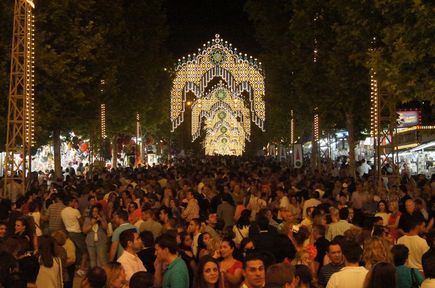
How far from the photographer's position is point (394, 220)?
565 inches

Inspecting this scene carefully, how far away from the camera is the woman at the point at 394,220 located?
1296 centimetres

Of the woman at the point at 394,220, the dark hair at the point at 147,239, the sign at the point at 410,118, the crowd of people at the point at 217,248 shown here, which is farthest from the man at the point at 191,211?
the sign at the point at 410,118

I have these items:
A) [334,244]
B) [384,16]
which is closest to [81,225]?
[334,244]

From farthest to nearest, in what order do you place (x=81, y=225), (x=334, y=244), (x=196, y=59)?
1. (x=196, y=59)
2. (x=81, y=225)
3. (x=334, y=244)

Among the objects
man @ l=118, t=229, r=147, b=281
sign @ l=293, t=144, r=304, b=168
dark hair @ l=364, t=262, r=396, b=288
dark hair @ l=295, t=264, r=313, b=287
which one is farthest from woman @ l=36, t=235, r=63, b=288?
sign @ l=293, t=144, r=304, b=168

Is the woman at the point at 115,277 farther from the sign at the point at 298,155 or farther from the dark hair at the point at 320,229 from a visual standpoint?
the sign at the point at 298,155

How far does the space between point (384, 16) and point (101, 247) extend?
9.57m

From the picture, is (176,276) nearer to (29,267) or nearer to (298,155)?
(29,267)

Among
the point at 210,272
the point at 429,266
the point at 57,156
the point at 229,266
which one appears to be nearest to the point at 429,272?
the point at 429,266

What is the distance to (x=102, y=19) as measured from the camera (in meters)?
40.5

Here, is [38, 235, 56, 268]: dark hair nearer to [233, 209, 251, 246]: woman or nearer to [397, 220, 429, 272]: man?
[233, 209, 251, 246]: woman

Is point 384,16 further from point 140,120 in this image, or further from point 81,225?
point 140,120

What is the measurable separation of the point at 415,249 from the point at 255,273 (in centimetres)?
388

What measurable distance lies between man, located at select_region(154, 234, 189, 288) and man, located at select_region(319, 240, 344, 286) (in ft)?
4.91
